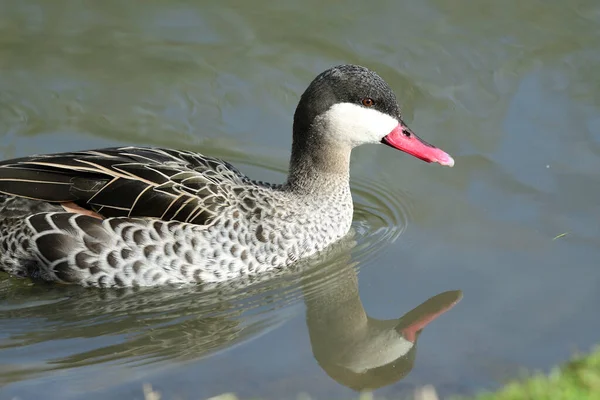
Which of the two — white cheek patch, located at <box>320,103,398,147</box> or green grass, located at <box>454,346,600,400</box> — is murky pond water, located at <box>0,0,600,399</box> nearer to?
green grass, located at <box>454,346,600,400</box>

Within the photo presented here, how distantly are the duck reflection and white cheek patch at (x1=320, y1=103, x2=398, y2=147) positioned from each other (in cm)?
118

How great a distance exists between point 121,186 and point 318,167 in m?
1.71

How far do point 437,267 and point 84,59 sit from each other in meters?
5.07

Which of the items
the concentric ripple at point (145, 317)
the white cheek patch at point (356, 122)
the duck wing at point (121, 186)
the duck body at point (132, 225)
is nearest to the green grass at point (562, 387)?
the concentric ripple at point (145, 317)

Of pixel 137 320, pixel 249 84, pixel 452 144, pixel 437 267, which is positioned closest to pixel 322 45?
pixel 249 84

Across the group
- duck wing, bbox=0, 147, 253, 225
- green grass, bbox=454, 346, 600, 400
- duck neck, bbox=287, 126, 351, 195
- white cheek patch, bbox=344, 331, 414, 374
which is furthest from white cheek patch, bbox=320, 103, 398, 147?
green grass, bbox=454, 346, 600, 400

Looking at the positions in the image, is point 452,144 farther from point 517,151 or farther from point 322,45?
point 322,45

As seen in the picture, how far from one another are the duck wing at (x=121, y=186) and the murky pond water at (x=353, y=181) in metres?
0.67

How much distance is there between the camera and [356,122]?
8.26 metres

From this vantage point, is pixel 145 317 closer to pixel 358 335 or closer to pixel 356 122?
pixel 358 335

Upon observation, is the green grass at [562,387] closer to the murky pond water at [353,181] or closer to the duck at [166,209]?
the murky pond water at [353,181]

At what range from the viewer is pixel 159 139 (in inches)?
406

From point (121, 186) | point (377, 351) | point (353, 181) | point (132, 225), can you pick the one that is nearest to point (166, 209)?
point (132, 225)

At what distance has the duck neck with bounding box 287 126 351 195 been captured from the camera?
27.9 feet
